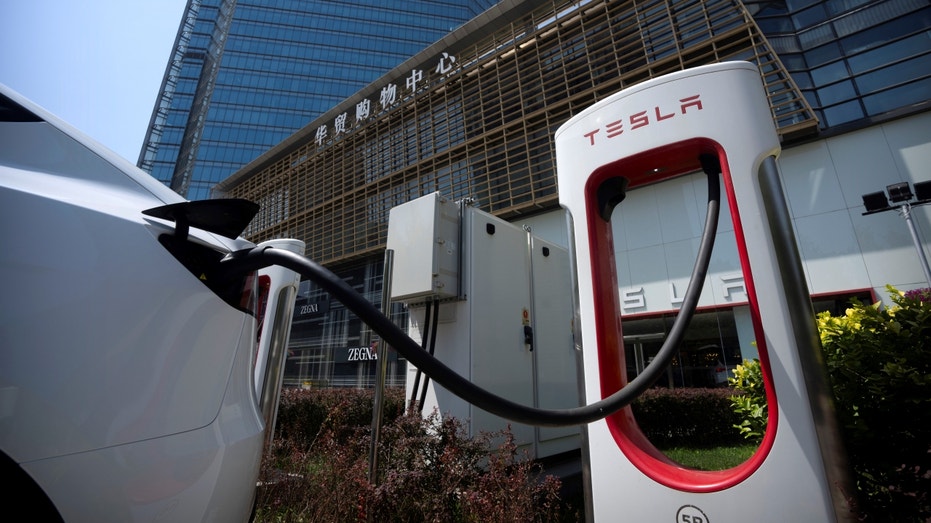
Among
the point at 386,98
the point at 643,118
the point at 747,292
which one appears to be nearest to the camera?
the point at 747,292

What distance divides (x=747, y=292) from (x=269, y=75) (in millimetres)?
58419

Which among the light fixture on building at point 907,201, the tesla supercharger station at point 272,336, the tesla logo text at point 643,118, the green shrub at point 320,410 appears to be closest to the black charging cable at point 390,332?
the tesla logo text at point 643,118

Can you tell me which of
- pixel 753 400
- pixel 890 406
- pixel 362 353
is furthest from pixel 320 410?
pixel 362 353

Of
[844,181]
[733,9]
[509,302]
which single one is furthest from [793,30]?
[509,302]

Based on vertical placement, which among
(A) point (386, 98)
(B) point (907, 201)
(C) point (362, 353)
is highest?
(A) point (386, 98)

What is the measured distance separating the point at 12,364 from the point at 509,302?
406cm

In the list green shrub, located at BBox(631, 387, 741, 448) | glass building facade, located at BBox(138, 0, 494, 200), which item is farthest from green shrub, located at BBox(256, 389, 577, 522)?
glass building facade, located at BBox(138, 0, 494, 200)

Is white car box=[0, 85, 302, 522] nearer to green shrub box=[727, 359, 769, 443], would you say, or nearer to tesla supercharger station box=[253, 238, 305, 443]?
tesla supercharger station box=[253, 238, 305, 443]

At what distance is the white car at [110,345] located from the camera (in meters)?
0.77

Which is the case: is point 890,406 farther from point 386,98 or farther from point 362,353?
point 386,98

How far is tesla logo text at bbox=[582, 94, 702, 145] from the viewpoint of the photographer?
1.94 m

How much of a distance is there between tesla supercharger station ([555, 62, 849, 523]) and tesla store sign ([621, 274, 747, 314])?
8.19m

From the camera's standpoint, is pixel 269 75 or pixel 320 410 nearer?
pixel 320 410

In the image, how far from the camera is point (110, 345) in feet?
2.81
